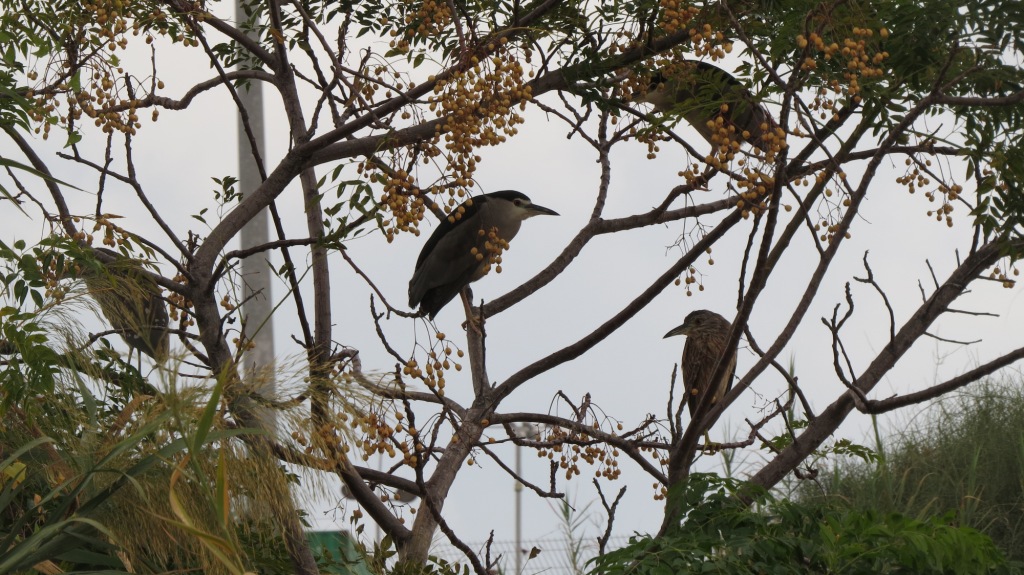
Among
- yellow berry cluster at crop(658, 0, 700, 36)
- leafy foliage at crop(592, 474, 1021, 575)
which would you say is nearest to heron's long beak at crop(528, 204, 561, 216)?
yellow berry cluster at crop(658, 0, 700, 36)

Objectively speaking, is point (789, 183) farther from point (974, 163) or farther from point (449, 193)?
point (449, 193)

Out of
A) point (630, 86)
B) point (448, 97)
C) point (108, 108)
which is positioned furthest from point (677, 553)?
point (108, 108)

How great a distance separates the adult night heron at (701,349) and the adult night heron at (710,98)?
675 mm

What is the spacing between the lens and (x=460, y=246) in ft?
10.0

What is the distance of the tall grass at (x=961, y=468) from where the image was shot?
475cm

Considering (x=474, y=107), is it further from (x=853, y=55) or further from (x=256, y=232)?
(x=256, y=232)

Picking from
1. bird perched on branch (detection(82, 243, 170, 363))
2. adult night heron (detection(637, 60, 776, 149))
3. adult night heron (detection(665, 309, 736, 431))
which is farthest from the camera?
adult night heron (detection(665, 309, 736, 431))

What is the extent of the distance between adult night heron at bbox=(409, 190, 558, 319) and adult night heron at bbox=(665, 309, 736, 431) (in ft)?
2.45

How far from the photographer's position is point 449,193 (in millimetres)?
2391

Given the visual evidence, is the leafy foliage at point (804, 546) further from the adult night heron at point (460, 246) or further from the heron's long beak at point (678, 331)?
the heron's long beak at point (678, 331)

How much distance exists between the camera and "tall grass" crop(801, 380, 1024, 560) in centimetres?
475

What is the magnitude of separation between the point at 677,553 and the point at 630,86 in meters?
1.28

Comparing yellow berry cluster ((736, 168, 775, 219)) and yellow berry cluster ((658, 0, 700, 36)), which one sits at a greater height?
yellow berry cluster ((658, 0, 700, 36))

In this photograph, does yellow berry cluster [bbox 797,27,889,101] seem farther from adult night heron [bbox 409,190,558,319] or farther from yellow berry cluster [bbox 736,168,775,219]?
adult night heron [bbox 409,190,558,319]
